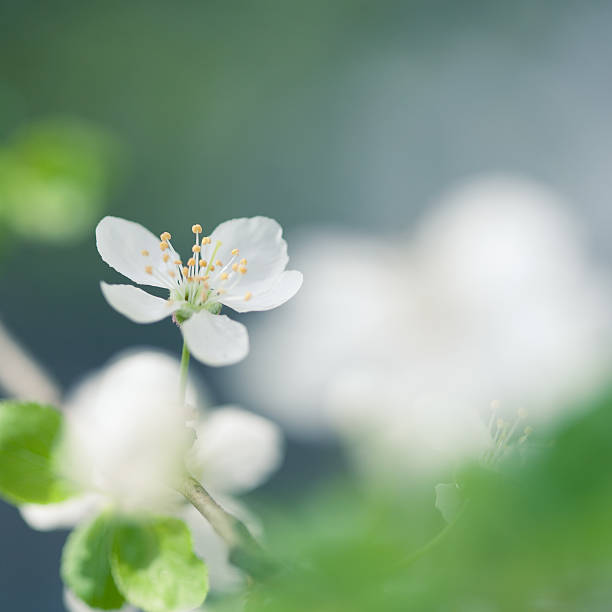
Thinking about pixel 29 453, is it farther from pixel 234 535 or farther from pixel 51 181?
pixel 51 181

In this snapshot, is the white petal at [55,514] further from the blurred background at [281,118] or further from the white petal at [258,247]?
the blurred background at [281,118]

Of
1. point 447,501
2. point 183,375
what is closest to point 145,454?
point 183,375

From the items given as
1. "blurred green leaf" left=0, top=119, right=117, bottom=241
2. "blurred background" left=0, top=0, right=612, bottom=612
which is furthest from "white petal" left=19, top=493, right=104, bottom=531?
"blurred background" left=0, top=0, right=612, bottom=612

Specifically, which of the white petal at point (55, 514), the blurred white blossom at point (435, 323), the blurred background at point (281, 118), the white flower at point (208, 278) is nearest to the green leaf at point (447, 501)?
the blurred white blossom at point (435, 323)

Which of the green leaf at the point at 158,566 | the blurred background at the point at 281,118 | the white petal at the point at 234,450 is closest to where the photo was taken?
the green leaf at the point at 158,566

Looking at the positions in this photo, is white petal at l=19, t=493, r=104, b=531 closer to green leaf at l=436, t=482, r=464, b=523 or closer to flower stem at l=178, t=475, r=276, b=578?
flower stem at l=178, t=475, r=276, b=578

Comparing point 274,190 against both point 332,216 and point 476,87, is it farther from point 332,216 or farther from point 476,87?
point 476,87
